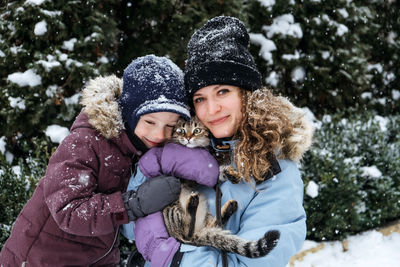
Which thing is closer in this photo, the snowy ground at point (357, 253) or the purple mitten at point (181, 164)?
the purple mitten at point (181, 164)

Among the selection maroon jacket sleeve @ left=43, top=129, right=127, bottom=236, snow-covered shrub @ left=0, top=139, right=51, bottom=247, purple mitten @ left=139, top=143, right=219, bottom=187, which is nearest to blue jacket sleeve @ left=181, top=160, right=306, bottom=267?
purple mitten @ left=139, top=143, right=219, bottom=187

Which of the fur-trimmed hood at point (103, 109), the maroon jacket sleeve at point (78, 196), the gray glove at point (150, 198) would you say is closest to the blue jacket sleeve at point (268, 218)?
the gray glove at point (150, 198)

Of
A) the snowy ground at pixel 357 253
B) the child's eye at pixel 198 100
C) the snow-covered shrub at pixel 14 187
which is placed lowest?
the snowy ground at pixel 357 253

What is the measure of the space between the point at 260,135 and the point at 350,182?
2.71m

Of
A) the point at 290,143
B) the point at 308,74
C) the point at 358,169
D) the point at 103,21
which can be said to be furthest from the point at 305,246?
the point at 103,21

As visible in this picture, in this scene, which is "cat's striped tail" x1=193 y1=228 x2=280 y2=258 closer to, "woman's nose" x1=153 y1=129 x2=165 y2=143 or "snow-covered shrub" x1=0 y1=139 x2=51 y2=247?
"woman's nose" x1=153 y1=129 x2=165 y2=143

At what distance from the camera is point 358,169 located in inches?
172

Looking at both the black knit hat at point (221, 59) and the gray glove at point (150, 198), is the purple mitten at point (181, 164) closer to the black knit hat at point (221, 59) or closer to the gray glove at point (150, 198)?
the gray glove at point (150, 198)

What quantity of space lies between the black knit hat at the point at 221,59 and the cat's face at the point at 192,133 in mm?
306

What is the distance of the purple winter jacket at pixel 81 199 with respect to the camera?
1938mm

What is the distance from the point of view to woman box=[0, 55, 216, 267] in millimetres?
1955

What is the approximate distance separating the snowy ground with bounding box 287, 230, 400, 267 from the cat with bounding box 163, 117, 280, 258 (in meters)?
2.37

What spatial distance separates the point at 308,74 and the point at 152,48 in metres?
2.90

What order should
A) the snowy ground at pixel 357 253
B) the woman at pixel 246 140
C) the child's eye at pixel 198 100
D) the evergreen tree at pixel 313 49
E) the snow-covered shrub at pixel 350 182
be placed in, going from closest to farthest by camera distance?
the woman at pixel 246 140 < the child's eye at pixel 198 100 < the snowy ground at pixel 357 253 < the snow-covered shrub at pixel 350 182 < the evergreen tree at pixel 313 49
